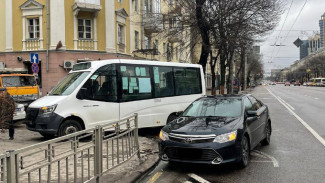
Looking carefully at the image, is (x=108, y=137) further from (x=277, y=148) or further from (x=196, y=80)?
(x=196, y=80)

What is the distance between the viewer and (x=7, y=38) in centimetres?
2331

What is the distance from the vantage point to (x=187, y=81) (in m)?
11.9

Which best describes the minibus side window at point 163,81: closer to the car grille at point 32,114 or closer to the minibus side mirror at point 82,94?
the minibus side mirror at point 82,94

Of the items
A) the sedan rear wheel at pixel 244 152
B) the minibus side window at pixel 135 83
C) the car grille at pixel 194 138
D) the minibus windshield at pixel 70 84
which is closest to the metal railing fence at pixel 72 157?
the car grille at pixel 194 138

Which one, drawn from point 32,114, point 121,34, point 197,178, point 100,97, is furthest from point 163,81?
point 121,34

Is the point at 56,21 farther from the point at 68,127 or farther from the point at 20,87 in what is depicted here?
the point at 68,127

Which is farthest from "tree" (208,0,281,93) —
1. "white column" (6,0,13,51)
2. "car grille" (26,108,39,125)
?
"white column" (6,0,13,51)

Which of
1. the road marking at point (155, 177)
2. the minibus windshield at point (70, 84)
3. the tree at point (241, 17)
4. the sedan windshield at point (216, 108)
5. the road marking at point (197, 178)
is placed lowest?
the road marking at point (155, 177)

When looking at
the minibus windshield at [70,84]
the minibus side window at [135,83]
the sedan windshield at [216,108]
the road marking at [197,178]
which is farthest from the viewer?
the minibus side window at [135,83]

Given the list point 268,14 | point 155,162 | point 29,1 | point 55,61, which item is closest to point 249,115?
point 155,162

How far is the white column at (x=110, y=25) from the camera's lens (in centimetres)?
2391

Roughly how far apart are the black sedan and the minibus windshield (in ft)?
11.8

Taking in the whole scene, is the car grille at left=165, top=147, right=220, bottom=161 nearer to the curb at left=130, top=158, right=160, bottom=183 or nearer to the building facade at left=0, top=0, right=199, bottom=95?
the curb at left=130, top=158, right=160, bottom=183

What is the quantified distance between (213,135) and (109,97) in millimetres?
4685
